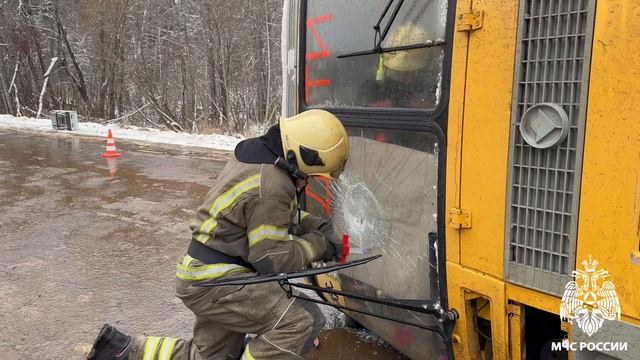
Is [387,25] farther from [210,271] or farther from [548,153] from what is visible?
[210,271]

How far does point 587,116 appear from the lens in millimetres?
1635

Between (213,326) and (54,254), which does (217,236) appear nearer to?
(213,326)

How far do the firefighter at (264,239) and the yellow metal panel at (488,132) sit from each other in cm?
62

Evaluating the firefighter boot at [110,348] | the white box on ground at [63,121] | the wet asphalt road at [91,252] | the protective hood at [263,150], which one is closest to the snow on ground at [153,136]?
the white box on ground at [63,121]

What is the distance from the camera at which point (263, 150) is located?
7.93 ft

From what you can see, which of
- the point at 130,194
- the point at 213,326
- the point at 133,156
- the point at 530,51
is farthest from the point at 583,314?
the point at 133,156

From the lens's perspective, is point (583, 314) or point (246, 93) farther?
point (246, 93)

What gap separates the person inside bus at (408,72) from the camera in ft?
7.22

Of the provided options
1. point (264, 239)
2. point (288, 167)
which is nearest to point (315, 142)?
point (288, 167)

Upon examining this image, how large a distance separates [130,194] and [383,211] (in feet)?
20.5

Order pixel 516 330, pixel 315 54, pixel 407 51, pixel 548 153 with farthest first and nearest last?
pixel 315 54, pixel 407 51, pixel 516 330, pixel 548 153

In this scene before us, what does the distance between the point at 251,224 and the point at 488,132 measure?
3.61 ft

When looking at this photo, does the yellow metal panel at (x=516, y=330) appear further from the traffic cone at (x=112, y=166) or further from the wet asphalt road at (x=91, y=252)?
the traffic cone at (x=112, y=166)

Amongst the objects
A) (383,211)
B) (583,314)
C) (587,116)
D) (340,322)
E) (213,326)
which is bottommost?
(340,322)
